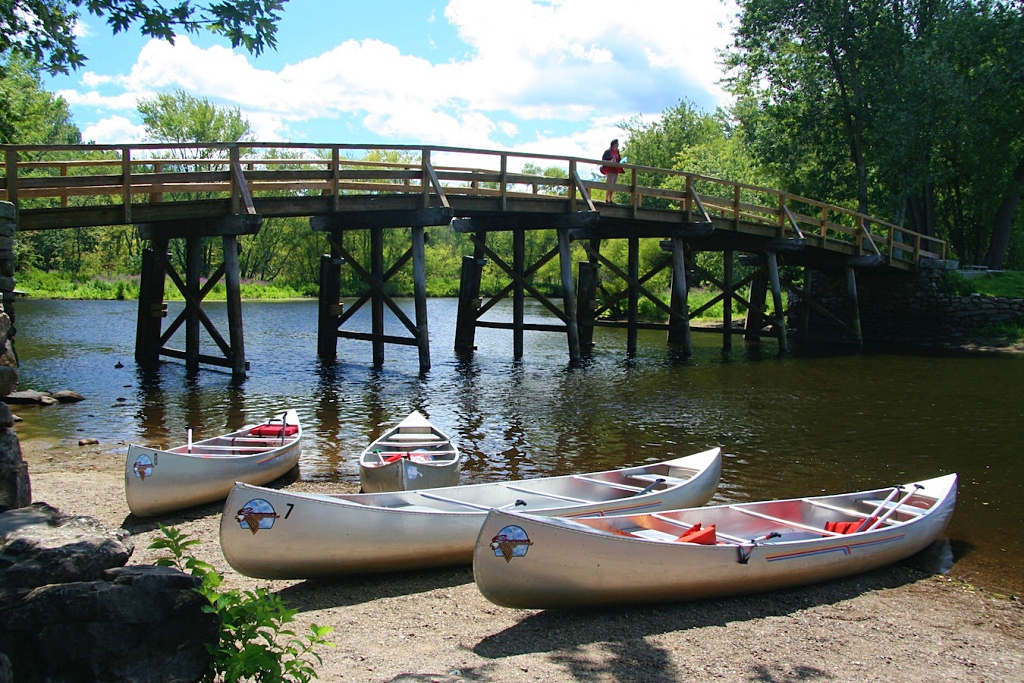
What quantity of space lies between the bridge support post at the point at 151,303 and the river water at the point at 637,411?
0.73m

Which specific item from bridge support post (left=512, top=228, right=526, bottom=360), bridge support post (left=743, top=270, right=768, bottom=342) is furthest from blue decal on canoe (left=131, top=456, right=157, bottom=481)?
bridge support post (left=743, top=270, right=768, bottom=342)

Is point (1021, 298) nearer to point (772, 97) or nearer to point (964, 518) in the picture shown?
point (772, 97)

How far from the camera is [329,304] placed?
71.5ft

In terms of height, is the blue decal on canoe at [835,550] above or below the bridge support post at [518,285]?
below

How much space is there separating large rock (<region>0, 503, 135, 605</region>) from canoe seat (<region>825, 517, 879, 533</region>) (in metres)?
5.84

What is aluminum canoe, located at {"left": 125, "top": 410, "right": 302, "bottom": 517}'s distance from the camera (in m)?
8.82

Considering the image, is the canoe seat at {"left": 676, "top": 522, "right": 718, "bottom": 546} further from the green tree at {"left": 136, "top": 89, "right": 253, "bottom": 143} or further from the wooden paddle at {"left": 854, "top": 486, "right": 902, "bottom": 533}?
the green tree at {"left": 136, "top": 89, "right": 253, "bottom": 143}

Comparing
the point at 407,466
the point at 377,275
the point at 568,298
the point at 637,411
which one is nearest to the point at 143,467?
the point at 407,466

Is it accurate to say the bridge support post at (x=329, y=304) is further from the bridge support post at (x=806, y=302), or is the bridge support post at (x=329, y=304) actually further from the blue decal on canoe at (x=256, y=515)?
the bridge support post at (x=806, y=302)

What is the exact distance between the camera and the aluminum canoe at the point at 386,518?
6848 millimetres

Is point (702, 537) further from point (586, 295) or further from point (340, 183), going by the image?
point (586, 295)

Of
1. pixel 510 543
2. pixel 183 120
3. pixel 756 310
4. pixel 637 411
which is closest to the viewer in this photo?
pixel 510 543

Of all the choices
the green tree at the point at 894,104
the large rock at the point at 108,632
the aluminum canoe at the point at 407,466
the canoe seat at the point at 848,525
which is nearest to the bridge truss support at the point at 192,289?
the aluminum canoe at the point at 407,466

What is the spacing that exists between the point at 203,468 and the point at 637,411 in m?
8.56
